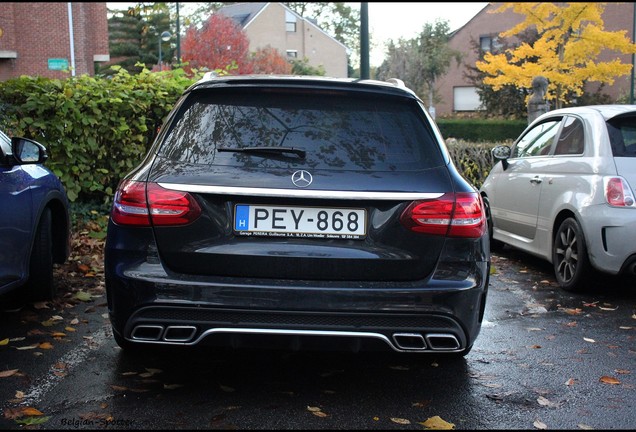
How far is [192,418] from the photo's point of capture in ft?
11.8

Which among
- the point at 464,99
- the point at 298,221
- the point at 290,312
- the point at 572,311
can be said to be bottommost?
the point at 572,311

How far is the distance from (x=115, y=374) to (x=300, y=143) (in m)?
1.70

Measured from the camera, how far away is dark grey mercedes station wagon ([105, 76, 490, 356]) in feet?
11.6

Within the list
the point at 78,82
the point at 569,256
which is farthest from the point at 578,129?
the point at 78,82

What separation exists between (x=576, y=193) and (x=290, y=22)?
69.5 meters

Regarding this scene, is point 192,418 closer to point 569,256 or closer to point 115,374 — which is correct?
point 115,374

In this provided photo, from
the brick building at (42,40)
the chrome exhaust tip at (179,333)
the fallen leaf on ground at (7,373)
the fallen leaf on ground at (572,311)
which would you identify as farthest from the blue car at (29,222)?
the brick building at (42,40)

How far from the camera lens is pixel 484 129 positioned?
43156mm

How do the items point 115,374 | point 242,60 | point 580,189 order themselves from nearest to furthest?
point 115,374 < point 580,189 < point 242,60

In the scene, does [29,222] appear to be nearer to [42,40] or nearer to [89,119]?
[89,119]

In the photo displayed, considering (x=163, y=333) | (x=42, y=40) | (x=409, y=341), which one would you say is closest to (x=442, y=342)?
(x=409, y=341)

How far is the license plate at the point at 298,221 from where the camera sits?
11.7 feet

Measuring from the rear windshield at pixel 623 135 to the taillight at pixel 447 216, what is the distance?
3131 mm

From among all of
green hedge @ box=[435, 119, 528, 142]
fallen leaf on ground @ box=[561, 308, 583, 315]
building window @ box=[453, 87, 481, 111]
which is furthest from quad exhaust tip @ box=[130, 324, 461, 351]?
building window @ box=[453, 87, 481, 111]
